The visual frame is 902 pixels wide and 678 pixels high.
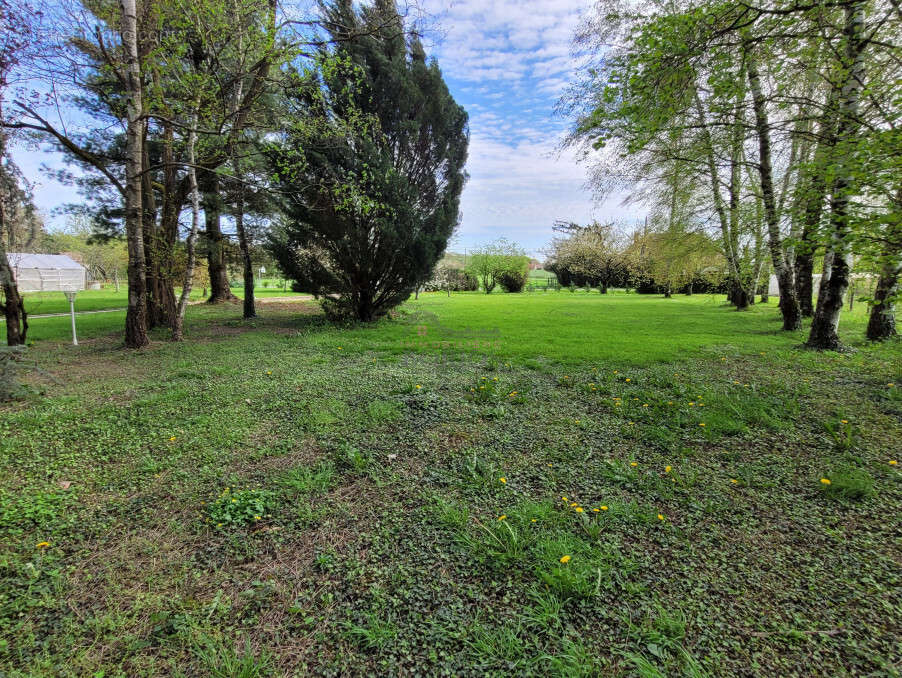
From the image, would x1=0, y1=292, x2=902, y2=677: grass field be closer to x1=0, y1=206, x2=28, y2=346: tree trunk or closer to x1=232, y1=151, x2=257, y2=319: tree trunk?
x1=0, y1=206, x2=28, y2=346: tree trunk

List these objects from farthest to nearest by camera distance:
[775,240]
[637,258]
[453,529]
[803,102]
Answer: [637,258], [775,240], [803,102], [453,529]

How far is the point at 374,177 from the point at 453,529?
9448mm

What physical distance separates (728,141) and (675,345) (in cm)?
500

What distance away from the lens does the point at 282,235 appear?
10922 mm

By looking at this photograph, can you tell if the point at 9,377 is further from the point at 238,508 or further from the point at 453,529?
the point at 453,529

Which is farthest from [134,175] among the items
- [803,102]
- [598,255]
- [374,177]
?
Answer: [598,255]

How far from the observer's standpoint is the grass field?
1.61m

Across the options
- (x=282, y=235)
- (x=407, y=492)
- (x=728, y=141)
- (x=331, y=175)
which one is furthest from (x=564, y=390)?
(x=282, y=235)

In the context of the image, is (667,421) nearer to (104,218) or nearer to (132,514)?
(132,514)

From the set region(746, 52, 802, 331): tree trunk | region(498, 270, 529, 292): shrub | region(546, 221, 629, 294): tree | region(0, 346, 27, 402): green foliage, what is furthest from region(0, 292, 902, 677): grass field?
region(498, 270, 529, 292): shrub

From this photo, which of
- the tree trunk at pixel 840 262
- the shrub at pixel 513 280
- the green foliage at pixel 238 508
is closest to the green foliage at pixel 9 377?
the green foliage at pixel 238 508

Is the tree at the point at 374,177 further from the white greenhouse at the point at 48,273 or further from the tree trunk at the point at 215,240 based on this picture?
the white greenhouse at the point at 48,273

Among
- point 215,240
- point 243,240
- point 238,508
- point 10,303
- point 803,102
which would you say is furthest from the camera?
point 215,240

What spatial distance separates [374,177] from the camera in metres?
9.59
